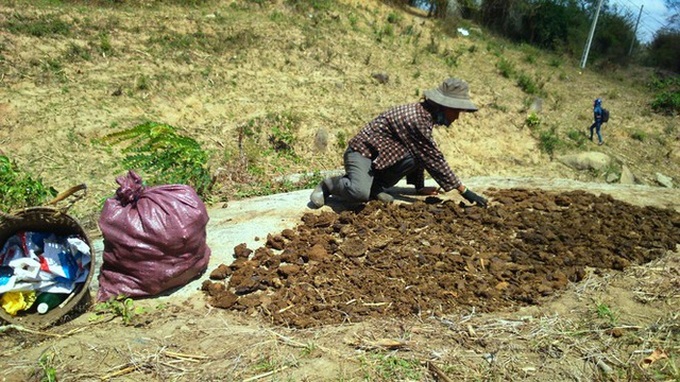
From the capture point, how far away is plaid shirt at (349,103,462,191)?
4.02 metres

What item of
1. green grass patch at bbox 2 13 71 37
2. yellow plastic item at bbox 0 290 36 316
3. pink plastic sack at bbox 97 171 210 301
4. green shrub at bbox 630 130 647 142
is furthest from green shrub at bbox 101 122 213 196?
green shrub at bbox 630 130 647 142

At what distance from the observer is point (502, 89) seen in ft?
35.7

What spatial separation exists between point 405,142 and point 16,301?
9.29ft

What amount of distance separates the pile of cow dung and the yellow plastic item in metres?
0.93

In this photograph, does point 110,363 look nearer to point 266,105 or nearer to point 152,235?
point 152,235

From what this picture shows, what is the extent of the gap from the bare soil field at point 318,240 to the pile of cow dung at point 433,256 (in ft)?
0.05

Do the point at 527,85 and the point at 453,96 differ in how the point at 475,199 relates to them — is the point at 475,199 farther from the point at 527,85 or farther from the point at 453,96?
the point at 527,85

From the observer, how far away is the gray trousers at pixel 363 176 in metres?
4.09

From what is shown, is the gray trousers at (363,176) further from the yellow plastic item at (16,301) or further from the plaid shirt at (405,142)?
the yellow plastic item at (16,301)

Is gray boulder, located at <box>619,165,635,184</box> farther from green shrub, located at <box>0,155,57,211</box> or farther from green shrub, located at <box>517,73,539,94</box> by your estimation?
green shrub, located at <box>0,155,57,211</box>

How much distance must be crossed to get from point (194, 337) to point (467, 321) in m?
1.42

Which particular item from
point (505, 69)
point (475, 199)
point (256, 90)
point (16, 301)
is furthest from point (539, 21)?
point (16, 301)

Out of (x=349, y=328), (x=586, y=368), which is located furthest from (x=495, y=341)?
(x=349, y=328)

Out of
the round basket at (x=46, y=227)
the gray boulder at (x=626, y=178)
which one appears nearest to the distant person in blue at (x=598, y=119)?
the gray boulder at (x=626, y=178)
